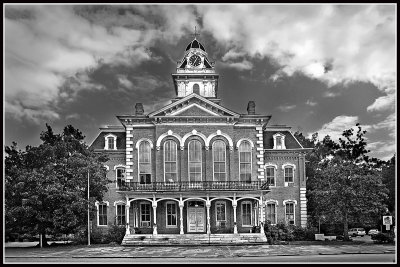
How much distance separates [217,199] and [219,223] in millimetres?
1918

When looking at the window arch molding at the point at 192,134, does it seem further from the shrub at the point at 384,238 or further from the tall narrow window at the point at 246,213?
the shrub at the point at 384,238

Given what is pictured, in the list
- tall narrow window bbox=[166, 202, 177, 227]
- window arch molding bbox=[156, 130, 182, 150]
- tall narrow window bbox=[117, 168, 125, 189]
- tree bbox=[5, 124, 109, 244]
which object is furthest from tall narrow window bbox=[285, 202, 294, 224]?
tree bbox=[5, 124, 109, 244]

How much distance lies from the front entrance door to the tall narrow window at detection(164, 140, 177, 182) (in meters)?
2.58

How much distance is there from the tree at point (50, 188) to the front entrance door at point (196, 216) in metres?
7.27

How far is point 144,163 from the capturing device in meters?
40.1

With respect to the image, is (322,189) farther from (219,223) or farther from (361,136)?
(219,223)

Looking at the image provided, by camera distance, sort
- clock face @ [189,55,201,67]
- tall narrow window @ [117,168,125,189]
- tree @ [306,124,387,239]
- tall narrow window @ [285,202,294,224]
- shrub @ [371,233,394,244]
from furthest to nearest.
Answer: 1. clock face @ [189,55,201,67]
2. tall narrow window @ [117,168,125,189]
3. tall narrow window @ [285,202,294,224]
4. tree @ [306,124,387,239]
5. shrub @ [371,233,394,244]

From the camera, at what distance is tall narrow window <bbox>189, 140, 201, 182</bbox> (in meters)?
39.8

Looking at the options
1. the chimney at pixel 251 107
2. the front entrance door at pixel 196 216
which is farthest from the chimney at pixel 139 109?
the chimney at pixel 251 107

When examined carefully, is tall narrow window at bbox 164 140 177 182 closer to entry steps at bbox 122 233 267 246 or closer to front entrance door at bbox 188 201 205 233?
front entrance door at bbox 188 201 205 233

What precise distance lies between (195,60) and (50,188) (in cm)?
2284

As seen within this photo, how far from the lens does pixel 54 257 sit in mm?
25531

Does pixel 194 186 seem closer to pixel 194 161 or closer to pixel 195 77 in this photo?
pixel 194 161

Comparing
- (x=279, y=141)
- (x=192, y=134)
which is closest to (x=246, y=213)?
(x=279, y=141)
